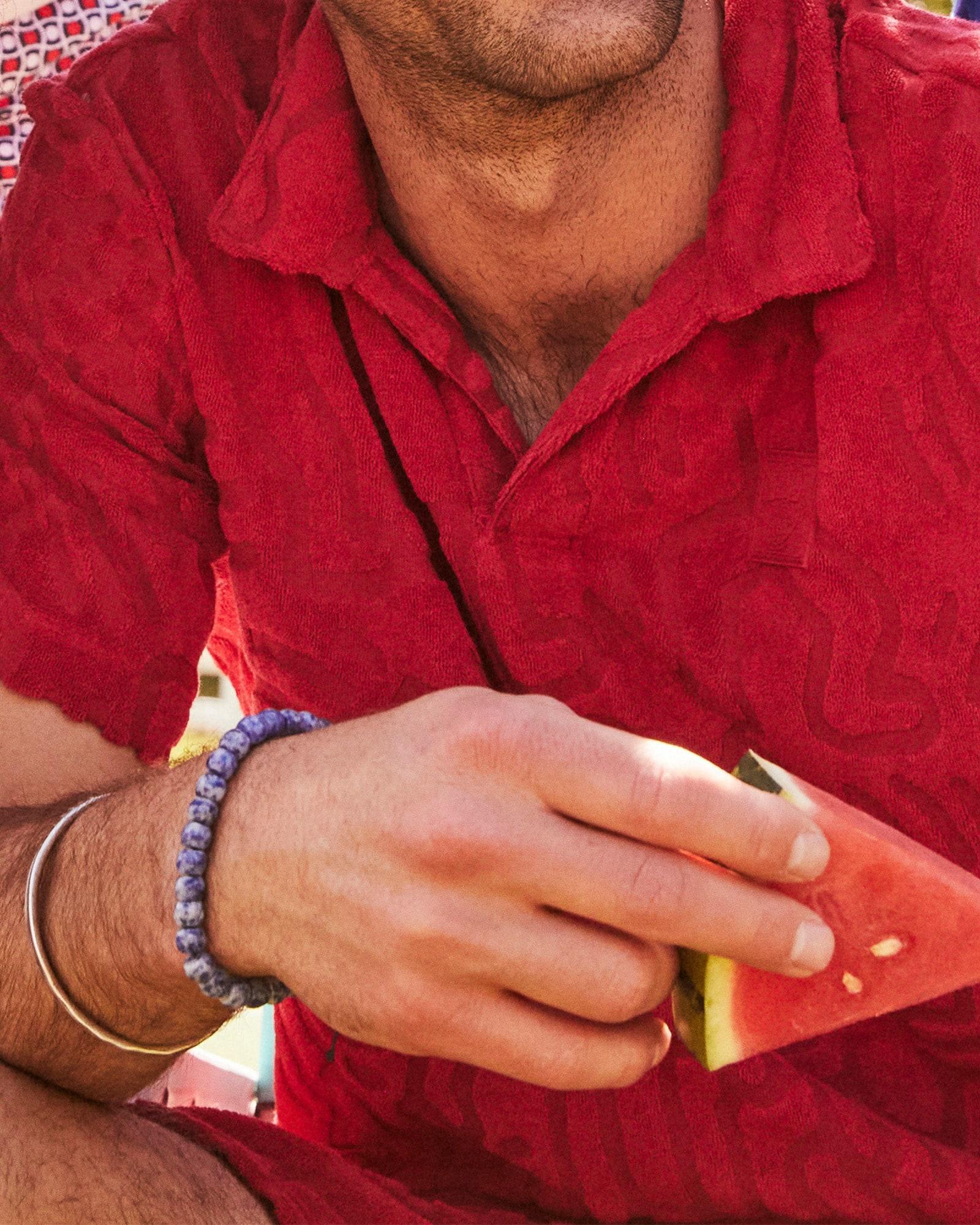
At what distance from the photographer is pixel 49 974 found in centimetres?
139

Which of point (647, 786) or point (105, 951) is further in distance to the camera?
point (105, 951)

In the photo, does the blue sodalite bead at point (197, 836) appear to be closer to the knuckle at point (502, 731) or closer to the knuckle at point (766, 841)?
the knuckle at point (502, 731)

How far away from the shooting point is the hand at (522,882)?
102cm

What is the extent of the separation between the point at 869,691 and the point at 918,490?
235mm

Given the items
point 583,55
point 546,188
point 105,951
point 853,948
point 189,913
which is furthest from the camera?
point 546,188

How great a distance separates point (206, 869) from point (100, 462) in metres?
0.65

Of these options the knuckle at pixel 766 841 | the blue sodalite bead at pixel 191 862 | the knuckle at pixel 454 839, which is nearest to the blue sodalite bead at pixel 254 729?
the blue sodalite bead at pixel 191 862

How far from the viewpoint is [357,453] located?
166 cm

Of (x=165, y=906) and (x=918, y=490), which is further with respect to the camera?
(x=918, y=490)

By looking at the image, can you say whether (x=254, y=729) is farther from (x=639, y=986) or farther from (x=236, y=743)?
(x=639, y=986)

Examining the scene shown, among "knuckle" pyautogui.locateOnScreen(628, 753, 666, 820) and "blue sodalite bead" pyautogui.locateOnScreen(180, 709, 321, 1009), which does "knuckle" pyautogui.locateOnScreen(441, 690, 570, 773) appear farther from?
"blue sodalite bead" pyautogui.locateOnScreen(180, 709, 321, 1009)

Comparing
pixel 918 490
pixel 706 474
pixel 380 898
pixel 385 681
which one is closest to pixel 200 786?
pixel 380 898

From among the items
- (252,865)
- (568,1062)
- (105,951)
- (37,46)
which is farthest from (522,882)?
(37,46)

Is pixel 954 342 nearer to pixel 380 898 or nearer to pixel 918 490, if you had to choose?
pixel 918 490
